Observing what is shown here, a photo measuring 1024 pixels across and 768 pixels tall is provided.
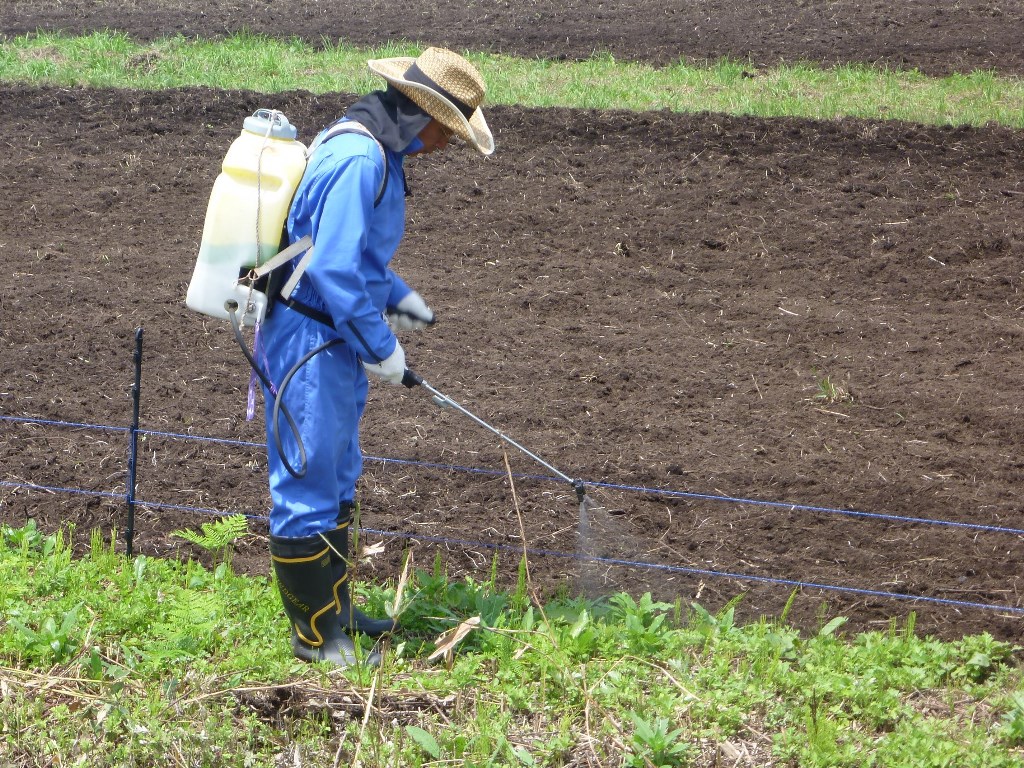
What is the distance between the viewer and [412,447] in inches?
246

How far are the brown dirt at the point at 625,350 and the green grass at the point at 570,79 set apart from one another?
33.7 inches

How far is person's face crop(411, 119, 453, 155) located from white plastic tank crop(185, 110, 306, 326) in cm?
44

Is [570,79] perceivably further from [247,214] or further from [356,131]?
[247,214]

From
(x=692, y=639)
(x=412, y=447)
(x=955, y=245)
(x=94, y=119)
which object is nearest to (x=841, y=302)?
(x=955, y=245)

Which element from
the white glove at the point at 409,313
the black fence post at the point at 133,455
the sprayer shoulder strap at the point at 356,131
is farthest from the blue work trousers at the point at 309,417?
the black fence post at the point at 133,455

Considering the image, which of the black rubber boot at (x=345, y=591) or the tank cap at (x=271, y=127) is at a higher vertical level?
the tank cap at (x=271, y=127)

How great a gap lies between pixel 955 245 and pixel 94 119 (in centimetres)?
804

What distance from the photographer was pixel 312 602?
4.29 metres

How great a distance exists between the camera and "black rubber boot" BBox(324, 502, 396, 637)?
14.4 ft

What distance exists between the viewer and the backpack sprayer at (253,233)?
3924 millimetres

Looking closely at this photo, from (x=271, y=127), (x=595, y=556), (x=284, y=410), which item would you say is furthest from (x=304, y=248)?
(x=595, y=556)

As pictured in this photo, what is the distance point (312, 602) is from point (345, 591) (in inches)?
10.5

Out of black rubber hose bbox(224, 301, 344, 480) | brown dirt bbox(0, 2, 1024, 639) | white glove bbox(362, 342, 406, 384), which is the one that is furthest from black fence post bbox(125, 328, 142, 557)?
white glove bbox(362, 342, 406, 384)

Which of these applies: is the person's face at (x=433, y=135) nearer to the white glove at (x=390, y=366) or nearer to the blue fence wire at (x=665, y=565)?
the white glove at (x=390, y=366)
